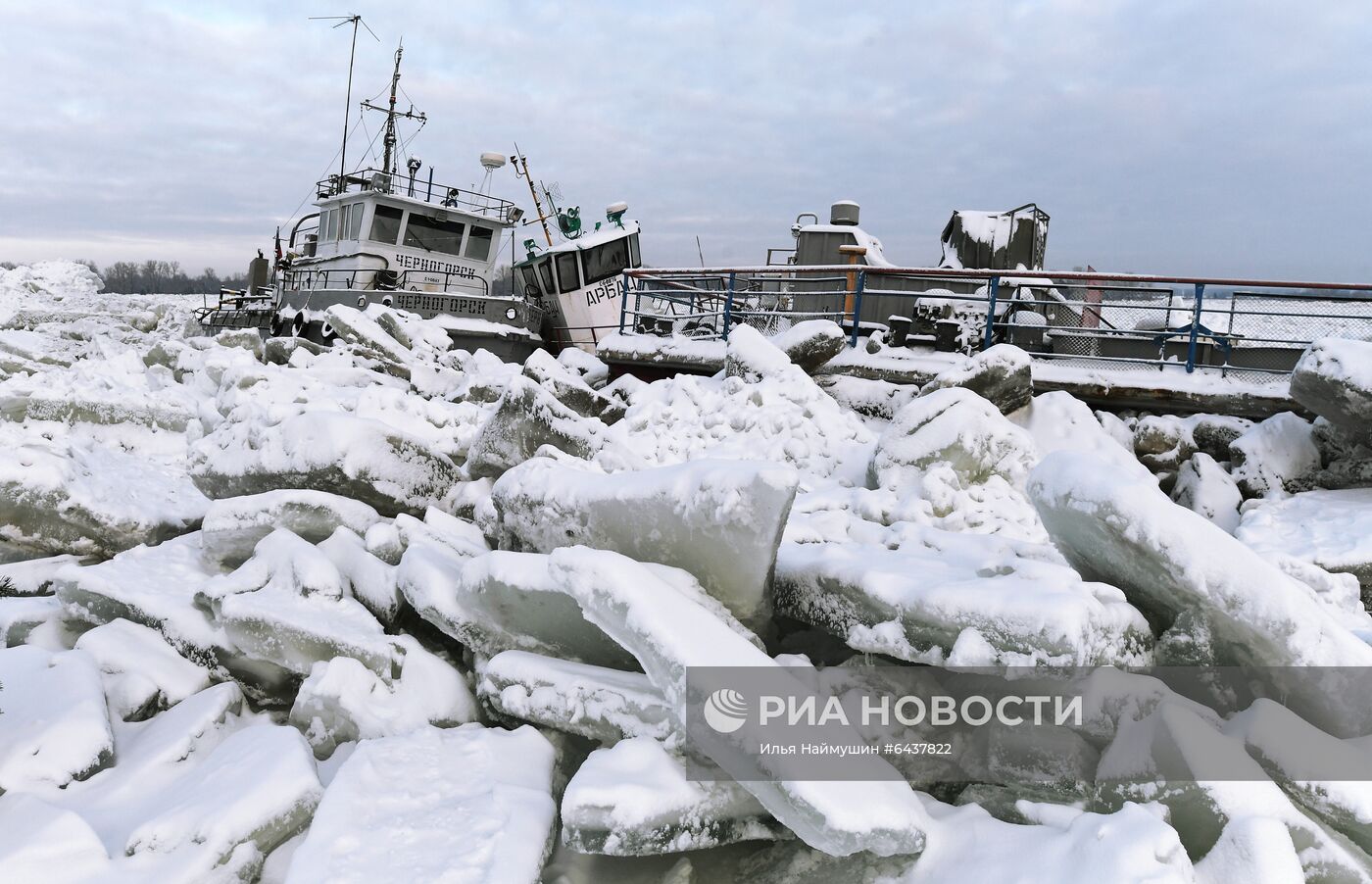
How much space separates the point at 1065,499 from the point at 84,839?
2987mm

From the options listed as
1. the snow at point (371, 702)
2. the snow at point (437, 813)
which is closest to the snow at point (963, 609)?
the snow at point (437, 813)

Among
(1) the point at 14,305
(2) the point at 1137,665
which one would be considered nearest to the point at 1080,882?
(2) the point at 1137,665

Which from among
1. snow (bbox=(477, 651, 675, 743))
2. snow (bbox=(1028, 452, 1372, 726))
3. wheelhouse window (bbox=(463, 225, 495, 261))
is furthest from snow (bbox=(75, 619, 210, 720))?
wheelhouse window (bbox=(463, 225, 495, 261))

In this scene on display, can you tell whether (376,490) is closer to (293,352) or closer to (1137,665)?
(1137,665)

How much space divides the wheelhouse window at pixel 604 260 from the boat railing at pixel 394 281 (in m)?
2.23

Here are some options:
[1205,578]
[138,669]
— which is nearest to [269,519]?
[138,669]

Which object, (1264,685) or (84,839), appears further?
(1264,685)

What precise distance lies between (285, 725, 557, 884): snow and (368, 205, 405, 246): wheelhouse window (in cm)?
1807

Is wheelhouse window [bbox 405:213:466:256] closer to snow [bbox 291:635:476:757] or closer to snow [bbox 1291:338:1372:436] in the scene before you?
snow [bbox 1291:338:1372:436]

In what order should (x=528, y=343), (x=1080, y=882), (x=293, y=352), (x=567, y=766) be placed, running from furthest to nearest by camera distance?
(x=528, y=343), (x=293, y=352), (x=567, y=766), (x=1080, y=882)

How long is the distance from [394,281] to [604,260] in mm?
4450

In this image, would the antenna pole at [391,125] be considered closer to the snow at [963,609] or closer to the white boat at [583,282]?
the white boat at [583,282]

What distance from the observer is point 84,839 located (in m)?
2.35

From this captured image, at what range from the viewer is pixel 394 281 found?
18.8 m
